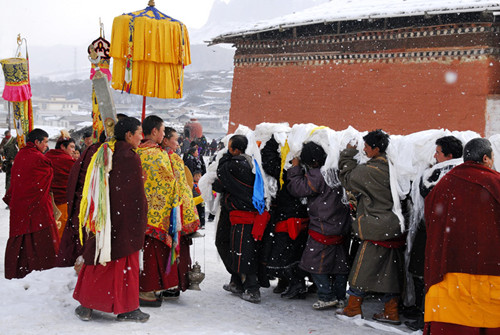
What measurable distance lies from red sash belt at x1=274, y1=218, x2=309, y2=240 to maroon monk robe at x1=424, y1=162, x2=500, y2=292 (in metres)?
1.64

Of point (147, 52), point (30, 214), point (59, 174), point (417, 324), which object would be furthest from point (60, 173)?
point (417, 324)

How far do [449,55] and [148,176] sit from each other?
301 inches

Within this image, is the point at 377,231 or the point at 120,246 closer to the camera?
the point at 120,246

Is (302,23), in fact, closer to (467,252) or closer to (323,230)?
(323,230)

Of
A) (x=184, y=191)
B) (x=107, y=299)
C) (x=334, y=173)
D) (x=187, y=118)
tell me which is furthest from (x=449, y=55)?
(x=187, y=118)

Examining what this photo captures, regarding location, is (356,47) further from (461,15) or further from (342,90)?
(461,15)

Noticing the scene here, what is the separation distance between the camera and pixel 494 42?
9469 millimetres

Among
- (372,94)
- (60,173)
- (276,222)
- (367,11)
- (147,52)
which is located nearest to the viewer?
(276,222)

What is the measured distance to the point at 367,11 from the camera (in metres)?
10.6

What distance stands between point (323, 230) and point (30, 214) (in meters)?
2.95

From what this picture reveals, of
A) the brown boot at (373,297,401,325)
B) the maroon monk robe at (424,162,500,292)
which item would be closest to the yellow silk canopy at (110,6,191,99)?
the brown boot at (373,297,401,325)

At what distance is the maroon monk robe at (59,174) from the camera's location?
5945mm

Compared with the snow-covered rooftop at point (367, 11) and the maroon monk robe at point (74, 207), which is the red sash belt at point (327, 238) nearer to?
the maroon monk robe at point (74, 207)

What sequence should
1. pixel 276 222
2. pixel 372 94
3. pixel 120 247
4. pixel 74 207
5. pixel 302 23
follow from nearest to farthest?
pixel 120 247 < pixel 74 207 < pixel 276 222 < pixel 372 94 < pixel 302 23
